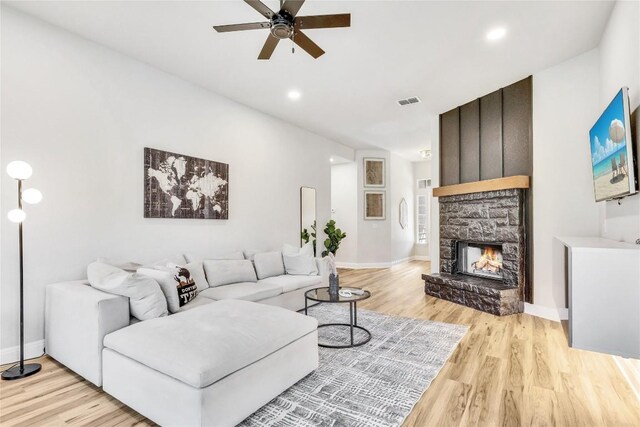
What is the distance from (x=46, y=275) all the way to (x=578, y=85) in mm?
5782

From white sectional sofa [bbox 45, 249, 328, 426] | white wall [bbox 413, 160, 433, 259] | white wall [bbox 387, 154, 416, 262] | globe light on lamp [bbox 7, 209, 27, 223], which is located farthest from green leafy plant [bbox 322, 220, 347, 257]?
globe light on lamp [bbox 7, 209, 27, 223]

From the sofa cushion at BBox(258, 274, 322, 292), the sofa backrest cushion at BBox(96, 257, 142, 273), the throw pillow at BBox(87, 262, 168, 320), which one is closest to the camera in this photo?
the throw pillow at BBox(87, 262, 168, 320)

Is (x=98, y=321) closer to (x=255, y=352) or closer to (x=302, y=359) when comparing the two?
(x=255, y=352)

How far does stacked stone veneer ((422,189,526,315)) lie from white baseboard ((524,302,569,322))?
94 millimetres

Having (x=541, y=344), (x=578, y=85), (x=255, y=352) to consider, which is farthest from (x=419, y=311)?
(x=578, y=85)

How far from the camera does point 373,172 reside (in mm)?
8109

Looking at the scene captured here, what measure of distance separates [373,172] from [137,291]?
6558 mm

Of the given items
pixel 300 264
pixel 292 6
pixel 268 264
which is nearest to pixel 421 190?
pixel 300 264

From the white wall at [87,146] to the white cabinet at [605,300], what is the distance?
3815 millimetres

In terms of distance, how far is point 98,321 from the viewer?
2.18 meters

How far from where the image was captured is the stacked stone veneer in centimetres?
405

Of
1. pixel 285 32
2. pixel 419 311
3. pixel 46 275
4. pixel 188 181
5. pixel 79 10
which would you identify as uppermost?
pixel 79 10

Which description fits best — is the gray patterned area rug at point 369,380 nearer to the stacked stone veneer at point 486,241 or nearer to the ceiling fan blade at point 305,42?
the stacked stone veneer at point 486,241

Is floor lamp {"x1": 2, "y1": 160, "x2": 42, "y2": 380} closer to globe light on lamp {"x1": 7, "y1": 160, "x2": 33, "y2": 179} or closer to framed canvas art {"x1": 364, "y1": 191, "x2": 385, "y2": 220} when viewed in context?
globe light on lamp {"x1": 7, "y1": 160, "x2": 33, "y2": 179}
